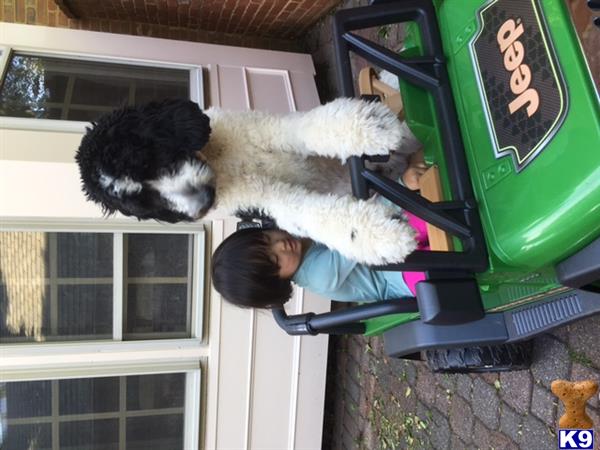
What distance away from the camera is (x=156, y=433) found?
124 inches

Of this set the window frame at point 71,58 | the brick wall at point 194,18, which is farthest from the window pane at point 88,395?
the brick wall at point 194,18

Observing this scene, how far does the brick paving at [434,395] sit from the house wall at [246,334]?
0.72 feet

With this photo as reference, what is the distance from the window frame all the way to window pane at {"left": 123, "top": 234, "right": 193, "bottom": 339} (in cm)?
66

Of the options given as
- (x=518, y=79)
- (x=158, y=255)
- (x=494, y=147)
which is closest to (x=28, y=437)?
(x=158, y=255)

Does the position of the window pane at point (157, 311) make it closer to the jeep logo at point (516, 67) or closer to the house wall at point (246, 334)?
the house wall at point (246, 334)

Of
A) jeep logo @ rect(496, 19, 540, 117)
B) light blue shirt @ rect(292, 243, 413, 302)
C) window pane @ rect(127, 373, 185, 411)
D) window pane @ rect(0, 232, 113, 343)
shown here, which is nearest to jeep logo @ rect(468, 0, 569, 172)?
jeep logo @ rect(496, 19, 540, 117)

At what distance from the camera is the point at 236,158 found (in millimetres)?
1525

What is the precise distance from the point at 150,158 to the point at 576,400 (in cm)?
152

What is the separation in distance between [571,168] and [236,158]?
918 millimetres

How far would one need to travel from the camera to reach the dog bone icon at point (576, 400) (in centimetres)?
167

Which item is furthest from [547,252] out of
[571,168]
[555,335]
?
[555,335]

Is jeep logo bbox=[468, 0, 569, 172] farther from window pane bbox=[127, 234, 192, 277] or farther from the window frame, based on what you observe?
window pane bbox=[127, 234, 192, 277]

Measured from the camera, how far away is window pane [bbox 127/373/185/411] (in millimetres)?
3060

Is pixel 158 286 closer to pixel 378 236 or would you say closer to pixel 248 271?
pixel 248 271
